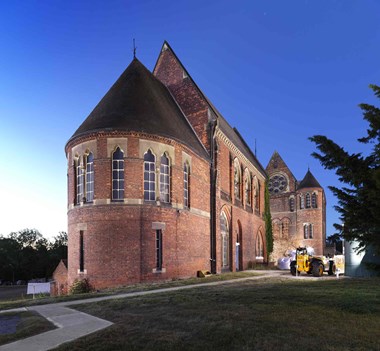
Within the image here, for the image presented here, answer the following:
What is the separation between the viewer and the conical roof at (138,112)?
20.7 m

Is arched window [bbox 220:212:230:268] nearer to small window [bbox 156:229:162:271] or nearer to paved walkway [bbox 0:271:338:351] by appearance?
small window [bbox 156:229:162:271]

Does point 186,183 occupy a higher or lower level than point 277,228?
higher

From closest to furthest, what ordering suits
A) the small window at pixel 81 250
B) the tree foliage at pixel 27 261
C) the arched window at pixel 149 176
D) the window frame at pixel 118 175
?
the window frame at pixel 118 175 → the small window at pixel 81 250 → the arched window at pixel 149 176 → the tree foliage at pixel 27 261

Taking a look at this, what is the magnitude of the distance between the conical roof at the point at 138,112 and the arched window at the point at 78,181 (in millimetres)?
1547

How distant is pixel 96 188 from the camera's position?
792 inches

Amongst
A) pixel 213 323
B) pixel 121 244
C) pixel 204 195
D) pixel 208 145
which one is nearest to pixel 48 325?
pixel 213 323

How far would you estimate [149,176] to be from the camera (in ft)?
68.6

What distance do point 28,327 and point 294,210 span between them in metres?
53.6

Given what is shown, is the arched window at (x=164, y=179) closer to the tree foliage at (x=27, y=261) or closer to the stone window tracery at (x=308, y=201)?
the stone window tracery at (x=308, y=201)

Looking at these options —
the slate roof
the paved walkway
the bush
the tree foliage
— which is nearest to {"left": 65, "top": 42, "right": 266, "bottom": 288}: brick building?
the bush

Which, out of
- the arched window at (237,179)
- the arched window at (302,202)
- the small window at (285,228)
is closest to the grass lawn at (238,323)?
the arched window at (237,179)

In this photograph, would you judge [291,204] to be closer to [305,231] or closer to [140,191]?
[305,231]

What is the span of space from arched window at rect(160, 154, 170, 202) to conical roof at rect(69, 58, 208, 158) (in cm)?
137

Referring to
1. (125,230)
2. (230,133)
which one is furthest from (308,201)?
(125,230)
